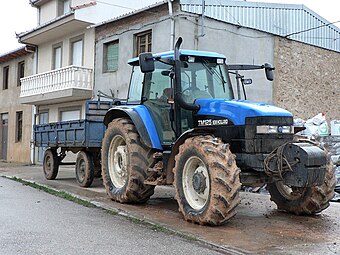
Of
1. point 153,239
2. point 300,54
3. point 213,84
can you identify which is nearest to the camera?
point 153,239

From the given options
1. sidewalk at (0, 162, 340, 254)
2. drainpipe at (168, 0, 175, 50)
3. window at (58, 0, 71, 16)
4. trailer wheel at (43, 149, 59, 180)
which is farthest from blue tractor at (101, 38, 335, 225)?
window at (58, 0, 71, 16)

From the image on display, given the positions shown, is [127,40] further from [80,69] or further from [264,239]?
[264,239]

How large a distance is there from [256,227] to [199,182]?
1.09 meters

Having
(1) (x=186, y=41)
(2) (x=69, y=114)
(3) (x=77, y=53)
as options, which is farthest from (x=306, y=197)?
(2) (x=69, y=114)

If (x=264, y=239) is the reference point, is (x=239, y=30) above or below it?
above

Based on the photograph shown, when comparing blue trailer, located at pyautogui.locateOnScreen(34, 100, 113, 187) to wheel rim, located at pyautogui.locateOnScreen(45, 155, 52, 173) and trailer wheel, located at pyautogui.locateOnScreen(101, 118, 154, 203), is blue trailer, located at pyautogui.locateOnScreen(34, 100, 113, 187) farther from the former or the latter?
trailer wheel, located at pyautogui.locateOnScreen(101, 118, 154, 203)

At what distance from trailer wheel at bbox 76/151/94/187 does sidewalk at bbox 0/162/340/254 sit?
1.79m

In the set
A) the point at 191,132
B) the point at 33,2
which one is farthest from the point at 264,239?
the point at 33,2

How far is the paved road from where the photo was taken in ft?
17.8

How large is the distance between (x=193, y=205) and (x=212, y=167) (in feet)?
2.97

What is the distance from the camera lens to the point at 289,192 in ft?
26.3

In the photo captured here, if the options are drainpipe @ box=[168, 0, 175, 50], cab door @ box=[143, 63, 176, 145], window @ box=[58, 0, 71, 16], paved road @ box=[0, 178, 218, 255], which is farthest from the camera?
window @ box=[58, 0, 71, 16]

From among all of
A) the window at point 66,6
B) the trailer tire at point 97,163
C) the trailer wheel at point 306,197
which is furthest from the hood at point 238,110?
the window at point 66,6

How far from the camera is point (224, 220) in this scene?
643 centimetres
